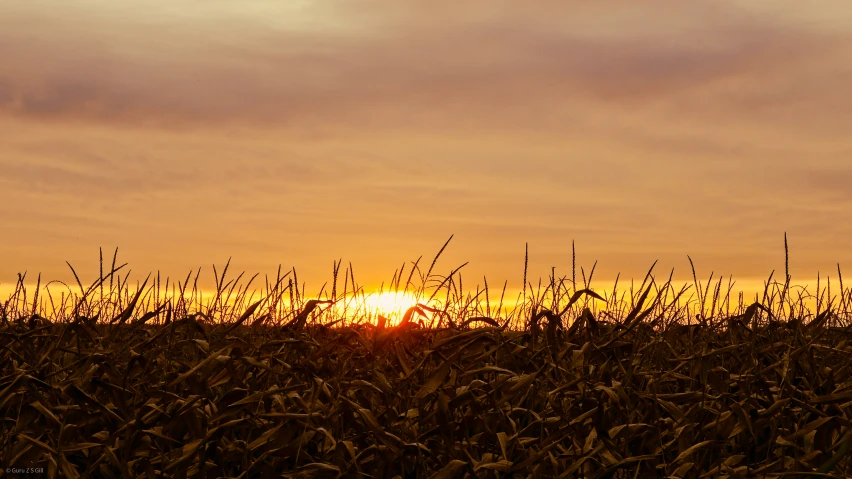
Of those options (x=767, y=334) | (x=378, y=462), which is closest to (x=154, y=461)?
(x=378, y=462)

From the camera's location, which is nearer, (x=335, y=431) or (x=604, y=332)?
(x=335, y=431)

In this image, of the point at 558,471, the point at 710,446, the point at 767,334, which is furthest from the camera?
the point at 767,334

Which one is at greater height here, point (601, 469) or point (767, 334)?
point (767, 334)

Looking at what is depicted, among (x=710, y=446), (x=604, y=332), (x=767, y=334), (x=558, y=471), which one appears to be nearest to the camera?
(x=558, y=471)

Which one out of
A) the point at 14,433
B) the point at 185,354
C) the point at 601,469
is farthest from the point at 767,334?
the point at 14,433

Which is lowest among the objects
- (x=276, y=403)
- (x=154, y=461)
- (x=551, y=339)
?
(x=154, y=461)

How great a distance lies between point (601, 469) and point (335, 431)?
1.21 metres

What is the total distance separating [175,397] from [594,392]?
202 centimetres

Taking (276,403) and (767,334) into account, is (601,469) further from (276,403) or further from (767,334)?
(767,334)

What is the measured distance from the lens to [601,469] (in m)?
3.24

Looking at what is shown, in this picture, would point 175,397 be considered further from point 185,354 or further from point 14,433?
point 185,354

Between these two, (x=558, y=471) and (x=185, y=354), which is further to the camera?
(x=185, y=354)

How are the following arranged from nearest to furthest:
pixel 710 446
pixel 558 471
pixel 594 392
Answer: pixel 558 471 → pixel 710 446 → pixel 594 392

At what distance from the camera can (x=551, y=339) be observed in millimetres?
4152
